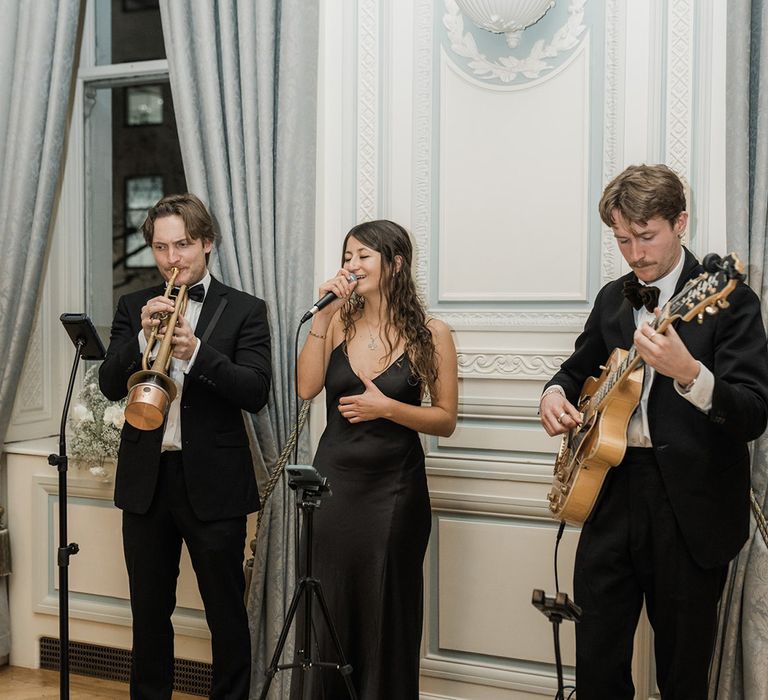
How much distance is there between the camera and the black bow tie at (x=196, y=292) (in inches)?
105

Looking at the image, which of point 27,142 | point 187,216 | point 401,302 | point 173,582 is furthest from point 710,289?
point 27,142

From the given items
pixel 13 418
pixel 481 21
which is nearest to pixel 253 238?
pixel 481 21

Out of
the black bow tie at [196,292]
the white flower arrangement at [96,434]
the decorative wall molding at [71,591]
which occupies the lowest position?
the decorative wall molding at [71,591]

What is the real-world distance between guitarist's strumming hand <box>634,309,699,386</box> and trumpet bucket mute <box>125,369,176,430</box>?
47.8 inches

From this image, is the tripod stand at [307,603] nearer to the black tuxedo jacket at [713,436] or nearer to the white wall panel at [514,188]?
Answer: the black tuxedo jacket at [713,436]

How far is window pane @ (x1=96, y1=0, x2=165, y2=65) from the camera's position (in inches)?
148

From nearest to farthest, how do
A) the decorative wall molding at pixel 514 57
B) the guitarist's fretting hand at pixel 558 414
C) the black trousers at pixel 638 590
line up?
the black trousers at pixel 638 590, the guitarist's fretting hand at pixel 558 414, the decorative wall molding at pixel 514 57

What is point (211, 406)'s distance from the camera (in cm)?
266

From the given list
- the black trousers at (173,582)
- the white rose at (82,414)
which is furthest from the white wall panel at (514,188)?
the white rose at (82,414)

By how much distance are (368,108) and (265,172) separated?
41cm

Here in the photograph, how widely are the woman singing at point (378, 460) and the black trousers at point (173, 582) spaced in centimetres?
30

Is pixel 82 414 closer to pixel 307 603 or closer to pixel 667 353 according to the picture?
pixel 307 603

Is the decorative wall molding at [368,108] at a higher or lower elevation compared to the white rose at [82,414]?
Answer: higher

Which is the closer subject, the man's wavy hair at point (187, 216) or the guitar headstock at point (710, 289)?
the guitar headstock at point (710, 289)
